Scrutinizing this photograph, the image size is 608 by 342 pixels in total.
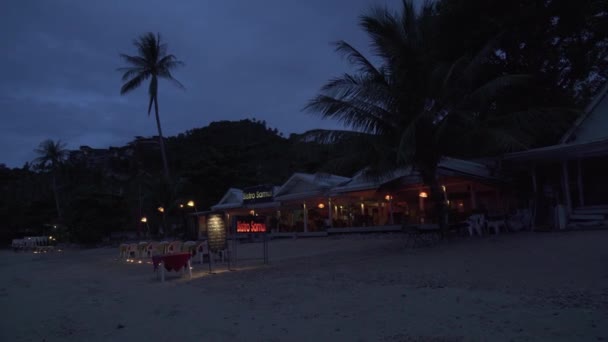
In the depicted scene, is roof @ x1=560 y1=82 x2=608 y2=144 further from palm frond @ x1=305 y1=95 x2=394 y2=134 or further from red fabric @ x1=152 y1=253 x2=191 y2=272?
red fabric @ x1=152 y1=253 x2=191 y2=272

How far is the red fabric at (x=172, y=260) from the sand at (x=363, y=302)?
0.35 metres

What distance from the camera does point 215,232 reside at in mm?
13109

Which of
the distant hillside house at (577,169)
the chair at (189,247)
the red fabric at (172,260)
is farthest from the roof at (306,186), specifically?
the red fabric at (172,260)

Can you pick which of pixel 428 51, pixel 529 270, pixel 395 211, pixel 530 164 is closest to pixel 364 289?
pixel 529 270

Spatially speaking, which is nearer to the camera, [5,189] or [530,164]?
[530,164]

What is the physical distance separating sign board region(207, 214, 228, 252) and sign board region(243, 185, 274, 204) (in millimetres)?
14086

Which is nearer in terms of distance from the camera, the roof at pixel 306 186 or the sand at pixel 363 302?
the sand at pixel 363 302

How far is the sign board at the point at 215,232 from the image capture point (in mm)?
12961

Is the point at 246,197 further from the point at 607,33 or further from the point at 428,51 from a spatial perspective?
the point at 607,33

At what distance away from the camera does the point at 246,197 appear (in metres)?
29.2

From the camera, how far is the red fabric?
11070mm

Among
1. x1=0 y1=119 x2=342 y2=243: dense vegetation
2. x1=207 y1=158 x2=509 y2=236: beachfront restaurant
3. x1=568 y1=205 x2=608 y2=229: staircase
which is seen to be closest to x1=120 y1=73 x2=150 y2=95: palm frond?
x1=0 y1=119 x2=342 y2=243: dense vegetation

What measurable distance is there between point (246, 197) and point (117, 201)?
12038mm

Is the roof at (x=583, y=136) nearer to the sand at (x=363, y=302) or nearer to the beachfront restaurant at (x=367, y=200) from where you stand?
the beachfront restaurant at (x=367, y=200)
